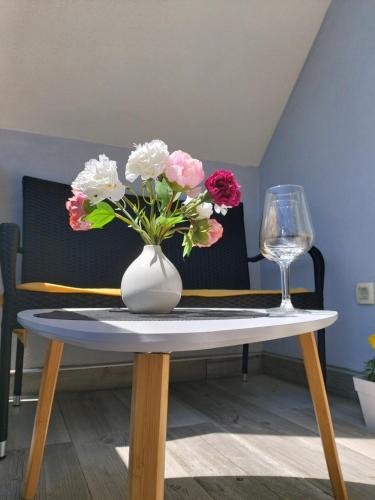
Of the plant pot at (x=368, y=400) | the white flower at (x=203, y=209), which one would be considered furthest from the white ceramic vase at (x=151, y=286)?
the plant pot at (x=368, y=400)

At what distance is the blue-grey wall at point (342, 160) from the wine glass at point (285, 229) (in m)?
0.70

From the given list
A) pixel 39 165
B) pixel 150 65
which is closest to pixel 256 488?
pixel 39 165

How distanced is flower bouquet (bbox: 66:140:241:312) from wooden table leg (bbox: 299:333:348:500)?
219mm

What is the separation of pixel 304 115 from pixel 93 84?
81 cm

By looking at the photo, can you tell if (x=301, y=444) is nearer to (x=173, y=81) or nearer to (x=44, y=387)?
(x=44, y=387)

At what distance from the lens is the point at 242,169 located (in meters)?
1.80

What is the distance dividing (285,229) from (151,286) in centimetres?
22

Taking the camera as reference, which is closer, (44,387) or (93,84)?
(44,387)

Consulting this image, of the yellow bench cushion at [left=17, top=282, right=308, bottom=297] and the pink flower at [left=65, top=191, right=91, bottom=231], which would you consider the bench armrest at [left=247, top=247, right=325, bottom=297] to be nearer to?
the yellow bench cushion at [left=17, top=282, right=308, bottom=297]

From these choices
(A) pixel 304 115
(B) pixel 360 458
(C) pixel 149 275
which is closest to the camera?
(C) pixel 149 275

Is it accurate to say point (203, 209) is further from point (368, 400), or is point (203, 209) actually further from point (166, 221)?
point (368, 400)

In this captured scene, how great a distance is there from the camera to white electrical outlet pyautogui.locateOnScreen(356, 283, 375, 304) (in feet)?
3.92

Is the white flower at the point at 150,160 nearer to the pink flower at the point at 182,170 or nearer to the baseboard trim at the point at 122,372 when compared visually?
the pink flower at the point at 182,170

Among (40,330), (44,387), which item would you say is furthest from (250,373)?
(40,330)
